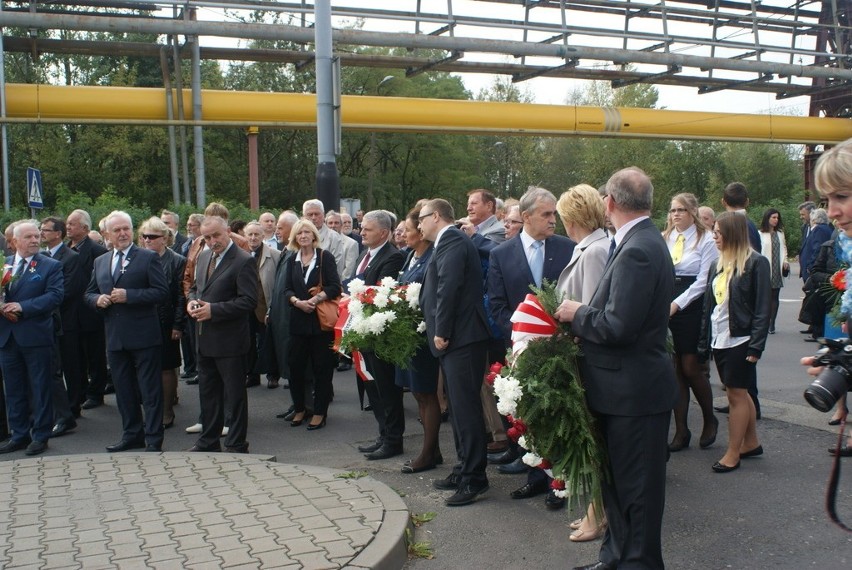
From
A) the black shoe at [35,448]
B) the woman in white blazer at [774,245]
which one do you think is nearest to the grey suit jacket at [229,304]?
the black shoe at [35,448]

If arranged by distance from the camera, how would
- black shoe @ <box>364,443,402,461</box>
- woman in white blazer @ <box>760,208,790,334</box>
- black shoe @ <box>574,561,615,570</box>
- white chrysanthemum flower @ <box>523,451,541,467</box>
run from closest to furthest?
black shoe @ <box>574,561,615,570</box> → white chrysanthemum flower @ <box>523,451,541,467</box> → black shoe @ <box>364,443,402,461</box> → woman in white blazer @ <box>760,208,790,334</box>

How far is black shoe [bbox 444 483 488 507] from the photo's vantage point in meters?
6.07

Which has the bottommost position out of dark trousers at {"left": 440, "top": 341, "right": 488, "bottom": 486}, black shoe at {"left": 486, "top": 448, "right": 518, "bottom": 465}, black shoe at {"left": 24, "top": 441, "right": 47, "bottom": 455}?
black shoe at {"left": 24, "top": 441, "right": 47, "bottom": 455}

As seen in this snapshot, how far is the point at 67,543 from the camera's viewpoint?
526cm

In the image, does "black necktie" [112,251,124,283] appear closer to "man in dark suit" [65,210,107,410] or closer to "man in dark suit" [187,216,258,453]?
"man in dark suit" [187,216,258,453]

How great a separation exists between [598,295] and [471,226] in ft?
13.7

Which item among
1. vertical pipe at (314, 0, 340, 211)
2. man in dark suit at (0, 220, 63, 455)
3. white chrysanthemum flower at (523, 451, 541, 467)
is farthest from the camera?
vertical pipe at (314, 0, 340, 211)

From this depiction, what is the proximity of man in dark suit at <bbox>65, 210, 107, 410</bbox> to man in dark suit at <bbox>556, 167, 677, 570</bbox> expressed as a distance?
6.62 meters

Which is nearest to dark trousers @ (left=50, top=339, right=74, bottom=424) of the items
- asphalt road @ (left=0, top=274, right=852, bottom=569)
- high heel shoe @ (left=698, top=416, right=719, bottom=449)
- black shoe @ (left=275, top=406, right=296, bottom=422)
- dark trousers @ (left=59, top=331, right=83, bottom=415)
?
asphalt road @ (left=0, top=274, right=852, bottom=569)

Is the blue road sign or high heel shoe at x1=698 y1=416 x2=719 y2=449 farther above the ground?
the blue road sign

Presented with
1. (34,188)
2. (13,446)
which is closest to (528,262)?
(13,446)

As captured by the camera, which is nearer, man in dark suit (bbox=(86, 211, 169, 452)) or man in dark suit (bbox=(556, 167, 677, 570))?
man in dark suit (bbox=(556, 167, 677, 570))

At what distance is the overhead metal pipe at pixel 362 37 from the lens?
1413 cm

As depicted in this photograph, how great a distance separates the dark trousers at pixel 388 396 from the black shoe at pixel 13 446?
3426 mm
